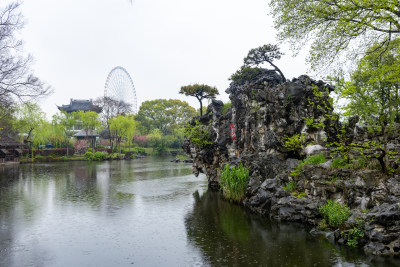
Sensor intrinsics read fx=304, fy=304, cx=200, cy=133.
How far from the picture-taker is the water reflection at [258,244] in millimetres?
9039

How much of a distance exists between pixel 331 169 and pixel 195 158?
41.9 feet

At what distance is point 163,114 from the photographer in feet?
260

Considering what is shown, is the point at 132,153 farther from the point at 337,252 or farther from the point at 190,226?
the point at 337,252

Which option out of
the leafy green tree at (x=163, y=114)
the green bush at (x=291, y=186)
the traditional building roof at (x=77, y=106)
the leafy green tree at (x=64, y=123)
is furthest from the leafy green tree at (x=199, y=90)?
the traditional building roof at (x=77, y=106)

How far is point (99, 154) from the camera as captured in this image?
173 feet

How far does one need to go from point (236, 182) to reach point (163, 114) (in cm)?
6348

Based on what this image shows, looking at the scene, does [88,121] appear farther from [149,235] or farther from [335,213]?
[335,213]

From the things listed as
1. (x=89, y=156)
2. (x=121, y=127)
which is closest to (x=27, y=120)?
(x=89, y=156)

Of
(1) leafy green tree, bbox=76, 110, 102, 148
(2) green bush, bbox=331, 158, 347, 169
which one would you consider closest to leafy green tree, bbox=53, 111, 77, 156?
(1) leafy green tree, bbox=76, 110, 102, 148

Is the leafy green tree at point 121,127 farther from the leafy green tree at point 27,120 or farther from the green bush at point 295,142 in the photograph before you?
the green bush at point 295,142

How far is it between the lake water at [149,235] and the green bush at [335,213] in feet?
3.16

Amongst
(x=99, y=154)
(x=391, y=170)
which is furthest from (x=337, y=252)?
(x=99, y=154)

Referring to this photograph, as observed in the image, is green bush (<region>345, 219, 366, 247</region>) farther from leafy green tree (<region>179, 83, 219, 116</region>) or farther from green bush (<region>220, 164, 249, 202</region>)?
leafy green tree (<region>179, 83, 219, 116</region>)

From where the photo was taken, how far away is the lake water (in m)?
9.38
